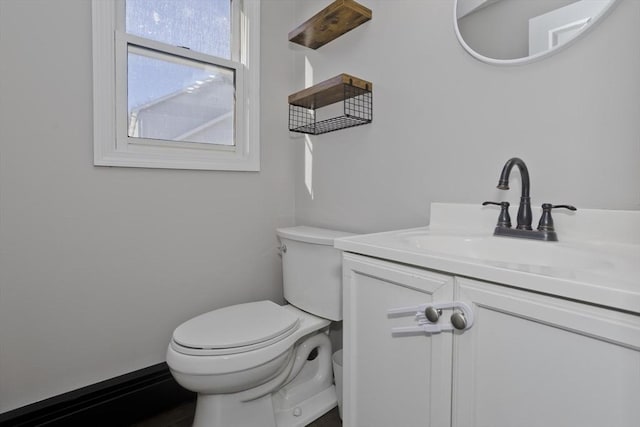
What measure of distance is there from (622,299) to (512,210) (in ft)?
1.76

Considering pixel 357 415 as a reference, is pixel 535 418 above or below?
above

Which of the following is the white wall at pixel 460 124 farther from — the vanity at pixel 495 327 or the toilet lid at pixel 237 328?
the toilet lid at pixel 237 328

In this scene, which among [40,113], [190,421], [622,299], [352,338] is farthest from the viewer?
[190,421]

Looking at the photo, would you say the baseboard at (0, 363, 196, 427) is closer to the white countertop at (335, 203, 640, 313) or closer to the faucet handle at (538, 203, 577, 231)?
the white countertop at (335, 203, 640, 313)

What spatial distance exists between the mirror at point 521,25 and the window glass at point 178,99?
110 centimetres

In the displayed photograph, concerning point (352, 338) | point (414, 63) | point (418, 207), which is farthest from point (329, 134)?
point (352, 338)

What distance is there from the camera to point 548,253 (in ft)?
2.52

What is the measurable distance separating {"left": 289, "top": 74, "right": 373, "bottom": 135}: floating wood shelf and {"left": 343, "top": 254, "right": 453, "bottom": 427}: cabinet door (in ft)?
2.53

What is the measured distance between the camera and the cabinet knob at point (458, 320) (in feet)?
1.91

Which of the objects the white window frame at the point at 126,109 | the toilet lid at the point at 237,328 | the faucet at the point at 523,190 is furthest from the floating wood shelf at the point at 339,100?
the toilet lid at the point at 237,328

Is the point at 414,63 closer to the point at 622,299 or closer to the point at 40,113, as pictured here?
the point at 622,299

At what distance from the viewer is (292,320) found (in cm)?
122

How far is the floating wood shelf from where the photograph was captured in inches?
51.2

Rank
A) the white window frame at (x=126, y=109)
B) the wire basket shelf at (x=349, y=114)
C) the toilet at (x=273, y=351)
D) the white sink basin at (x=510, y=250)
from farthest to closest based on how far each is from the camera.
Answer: the wire basket shelf at (x=349, y=114) → the white window frame at (x=126, y=109) → the toilet at (x=273, y=351) → the white sink basin at (x=510, y=250)
